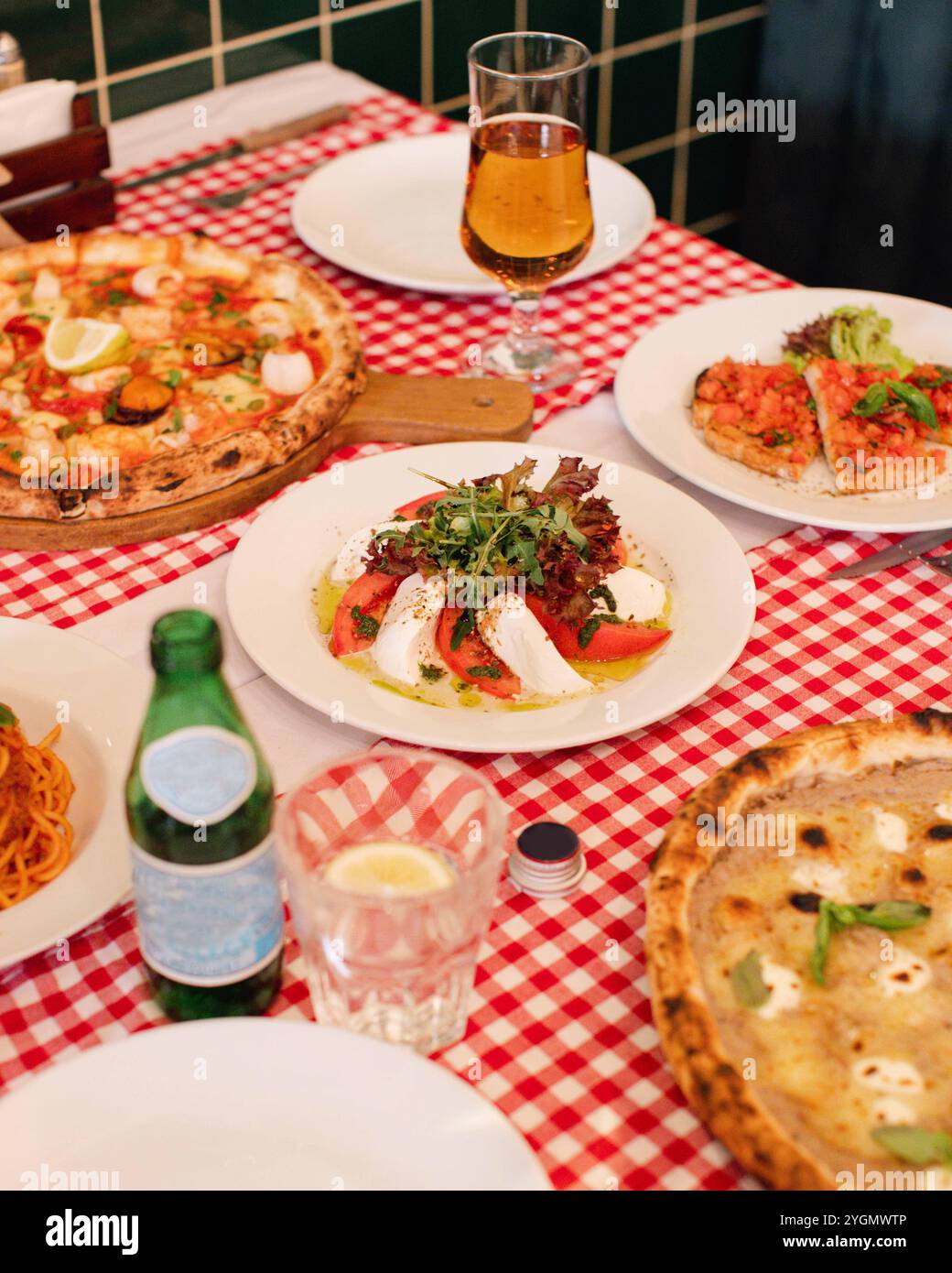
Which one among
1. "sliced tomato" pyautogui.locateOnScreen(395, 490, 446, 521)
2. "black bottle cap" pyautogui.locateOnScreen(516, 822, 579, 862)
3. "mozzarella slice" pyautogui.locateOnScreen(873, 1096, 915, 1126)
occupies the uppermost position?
"sliced tomato" pyautogui.locateOnScreen(395, 490, 446, 521)

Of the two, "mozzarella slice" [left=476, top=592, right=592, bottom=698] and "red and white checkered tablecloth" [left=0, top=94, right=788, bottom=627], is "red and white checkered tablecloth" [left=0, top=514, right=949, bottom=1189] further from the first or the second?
"red and white checkered tablecloth" [left=0, top=94, right=788, bottom=627]

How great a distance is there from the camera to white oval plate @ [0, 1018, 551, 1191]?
1.36 meters

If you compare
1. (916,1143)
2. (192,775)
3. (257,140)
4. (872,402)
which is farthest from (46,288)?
(916,1143)

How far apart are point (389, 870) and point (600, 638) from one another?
2.18ft

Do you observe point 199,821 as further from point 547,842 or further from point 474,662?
point 474,662

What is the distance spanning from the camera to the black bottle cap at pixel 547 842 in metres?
1.74

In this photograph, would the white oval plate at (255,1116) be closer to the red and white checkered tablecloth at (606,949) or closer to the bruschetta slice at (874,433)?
the red and white checkered tablecloth at (606,949)

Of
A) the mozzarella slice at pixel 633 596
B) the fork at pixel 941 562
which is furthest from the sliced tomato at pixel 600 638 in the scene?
the fork at pixel 941 562

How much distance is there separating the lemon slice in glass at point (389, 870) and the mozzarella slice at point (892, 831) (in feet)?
1.83

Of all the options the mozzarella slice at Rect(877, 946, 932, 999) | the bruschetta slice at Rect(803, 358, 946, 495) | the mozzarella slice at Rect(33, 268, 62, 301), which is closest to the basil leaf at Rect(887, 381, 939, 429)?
the bruschetta slice at Rect(803, 358, 946, 495)

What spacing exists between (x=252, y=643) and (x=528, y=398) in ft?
2.87

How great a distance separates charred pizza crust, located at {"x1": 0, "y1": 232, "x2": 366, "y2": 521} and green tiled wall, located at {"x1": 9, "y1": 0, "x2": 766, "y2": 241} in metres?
1.02

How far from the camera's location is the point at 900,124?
15.2 feet

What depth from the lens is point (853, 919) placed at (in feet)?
5.11
